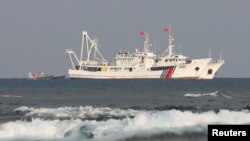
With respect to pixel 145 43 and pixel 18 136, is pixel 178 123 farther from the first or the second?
pixel 145 43

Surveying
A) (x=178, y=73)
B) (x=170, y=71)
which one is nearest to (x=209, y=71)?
(x=178, y=73)

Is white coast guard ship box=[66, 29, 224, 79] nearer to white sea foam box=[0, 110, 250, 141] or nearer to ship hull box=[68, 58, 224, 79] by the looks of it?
ship hull box=[68, 58, 224, 79]

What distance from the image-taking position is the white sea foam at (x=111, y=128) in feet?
92.2

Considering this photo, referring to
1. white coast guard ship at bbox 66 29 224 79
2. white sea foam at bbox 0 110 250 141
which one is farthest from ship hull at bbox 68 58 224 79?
white sea foam at bbox 0 110 250 141

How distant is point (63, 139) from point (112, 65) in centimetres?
14646

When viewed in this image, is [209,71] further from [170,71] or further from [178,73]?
[170,71]

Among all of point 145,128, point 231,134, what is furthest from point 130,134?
point 231,134

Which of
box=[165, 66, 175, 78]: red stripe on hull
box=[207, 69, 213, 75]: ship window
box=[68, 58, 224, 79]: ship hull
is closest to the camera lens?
box=[165, 66, 175, 78]: red stripe on hull

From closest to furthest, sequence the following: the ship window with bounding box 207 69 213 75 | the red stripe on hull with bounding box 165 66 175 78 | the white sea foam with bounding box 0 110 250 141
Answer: the white sea foam with bounding box 0 110 250 141
the red stripe on hull with bounding box 165 66 175 78
the ship window with bounding box 207 69 213 75

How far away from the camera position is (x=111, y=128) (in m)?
28.6

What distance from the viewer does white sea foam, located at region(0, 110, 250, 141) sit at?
28109 millimetres

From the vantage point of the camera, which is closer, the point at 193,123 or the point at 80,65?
the point at 193,123

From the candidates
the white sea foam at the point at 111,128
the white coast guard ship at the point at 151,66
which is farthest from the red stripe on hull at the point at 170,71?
the white sea foam at the point at 111,128

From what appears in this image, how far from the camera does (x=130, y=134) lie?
27969 mm
